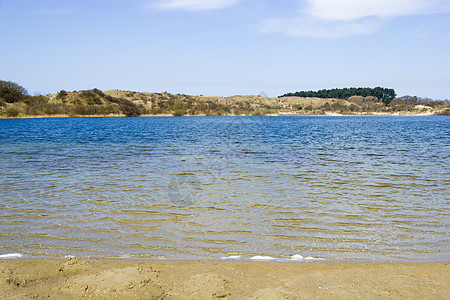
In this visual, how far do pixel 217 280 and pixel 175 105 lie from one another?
121 metres

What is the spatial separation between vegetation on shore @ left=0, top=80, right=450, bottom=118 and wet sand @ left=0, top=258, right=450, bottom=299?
67.3 meters

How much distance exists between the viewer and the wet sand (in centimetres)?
387

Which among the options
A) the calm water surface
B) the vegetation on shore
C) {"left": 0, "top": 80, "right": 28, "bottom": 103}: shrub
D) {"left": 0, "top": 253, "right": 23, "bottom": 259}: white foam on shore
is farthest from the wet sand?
{"left": 0, "top": 80, "right": 28, "bottom": 103}: shrub

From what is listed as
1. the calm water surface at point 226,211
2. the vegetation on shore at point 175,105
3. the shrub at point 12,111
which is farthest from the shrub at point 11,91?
the calm water surface at point 226,211

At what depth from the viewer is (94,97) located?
340 feet

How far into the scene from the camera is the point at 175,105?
122688 millimetres

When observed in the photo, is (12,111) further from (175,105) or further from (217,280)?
(217,280)

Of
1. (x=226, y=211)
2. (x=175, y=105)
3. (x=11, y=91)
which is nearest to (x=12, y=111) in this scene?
(x=11, y=91)

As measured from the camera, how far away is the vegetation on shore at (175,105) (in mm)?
85944

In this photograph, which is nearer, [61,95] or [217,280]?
[217,280]

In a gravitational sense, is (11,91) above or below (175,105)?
above

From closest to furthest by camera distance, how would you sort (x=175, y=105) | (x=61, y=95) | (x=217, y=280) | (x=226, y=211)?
(x=217, y=280) → (x=226, y=211) → (x=61, y=95) → (x=175, y=105)

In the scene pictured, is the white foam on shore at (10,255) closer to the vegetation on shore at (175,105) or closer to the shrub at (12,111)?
the vegetation on shore at (175,105)

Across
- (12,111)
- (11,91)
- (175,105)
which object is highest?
(11,91)
